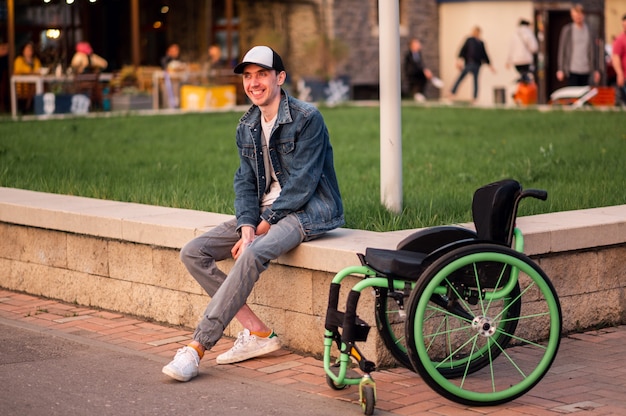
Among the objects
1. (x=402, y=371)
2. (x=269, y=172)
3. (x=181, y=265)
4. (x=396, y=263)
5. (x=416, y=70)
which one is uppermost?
(x=416, y=70)

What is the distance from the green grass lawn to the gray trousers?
4.19ft

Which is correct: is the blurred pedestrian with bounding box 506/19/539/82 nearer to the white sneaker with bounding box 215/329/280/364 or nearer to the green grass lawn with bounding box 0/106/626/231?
the green grass lawn with bounding box 0/106/626/231

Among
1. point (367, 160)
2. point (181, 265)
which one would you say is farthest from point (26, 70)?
point (181, 265)

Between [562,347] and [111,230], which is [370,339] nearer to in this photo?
[562,347]

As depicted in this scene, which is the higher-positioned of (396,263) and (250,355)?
(396,263)

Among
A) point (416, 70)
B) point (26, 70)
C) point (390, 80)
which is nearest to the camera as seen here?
point (390, 80)

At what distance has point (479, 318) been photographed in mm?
5305

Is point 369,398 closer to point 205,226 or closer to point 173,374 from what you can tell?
point 173,374

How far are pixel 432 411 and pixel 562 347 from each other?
1409 mm

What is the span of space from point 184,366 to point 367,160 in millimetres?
6678

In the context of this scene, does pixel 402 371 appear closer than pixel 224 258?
Yes

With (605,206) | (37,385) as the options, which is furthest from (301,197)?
(605,206)

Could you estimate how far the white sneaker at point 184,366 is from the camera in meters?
5.68

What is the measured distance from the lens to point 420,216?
7.65m
